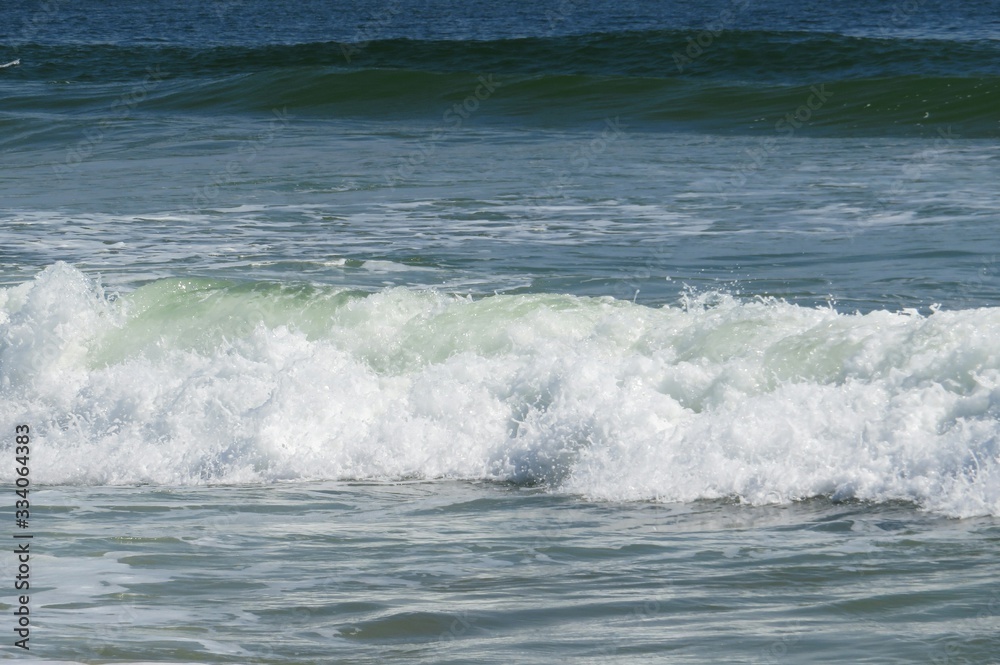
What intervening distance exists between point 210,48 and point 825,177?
21875mm

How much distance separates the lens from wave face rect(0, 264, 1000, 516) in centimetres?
681

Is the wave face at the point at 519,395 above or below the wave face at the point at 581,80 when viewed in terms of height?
below

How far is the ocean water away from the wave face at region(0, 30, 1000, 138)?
2.76m

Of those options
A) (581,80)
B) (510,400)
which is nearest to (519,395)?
(510,400)

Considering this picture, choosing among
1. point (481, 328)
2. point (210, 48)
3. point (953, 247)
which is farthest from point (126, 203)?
point (210, 48)

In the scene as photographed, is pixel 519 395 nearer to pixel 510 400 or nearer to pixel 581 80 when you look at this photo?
pixel 510 400

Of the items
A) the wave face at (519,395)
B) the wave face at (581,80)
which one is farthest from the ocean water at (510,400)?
the wave face at (581,80)

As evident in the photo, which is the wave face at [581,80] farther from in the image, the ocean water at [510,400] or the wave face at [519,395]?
the wave face at [519,395]

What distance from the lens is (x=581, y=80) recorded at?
1001 inches

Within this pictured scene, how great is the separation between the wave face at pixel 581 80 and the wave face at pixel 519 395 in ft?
39.1

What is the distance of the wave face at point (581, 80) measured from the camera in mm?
21750

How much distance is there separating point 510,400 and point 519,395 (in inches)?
2.4

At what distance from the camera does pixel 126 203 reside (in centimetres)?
1505

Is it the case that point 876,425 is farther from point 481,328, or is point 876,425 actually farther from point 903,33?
point 903,33
